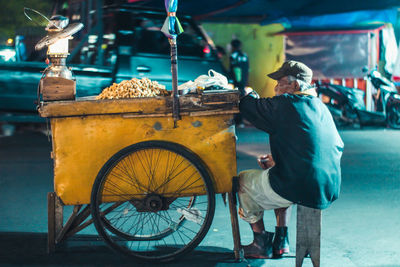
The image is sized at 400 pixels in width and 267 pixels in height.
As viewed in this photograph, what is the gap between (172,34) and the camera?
377 centimetres

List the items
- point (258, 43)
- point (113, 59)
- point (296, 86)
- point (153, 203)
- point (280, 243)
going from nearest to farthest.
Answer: point (296, 86), point (153, 203), point (280, 243), point (113, 59), point (258, 43)

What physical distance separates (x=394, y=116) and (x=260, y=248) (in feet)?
29.9

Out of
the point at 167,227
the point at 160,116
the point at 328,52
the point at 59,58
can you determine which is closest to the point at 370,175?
the point at 167,227

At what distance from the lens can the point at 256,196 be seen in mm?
3844

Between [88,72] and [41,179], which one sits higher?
[88,72]

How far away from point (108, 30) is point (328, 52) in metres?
7.07

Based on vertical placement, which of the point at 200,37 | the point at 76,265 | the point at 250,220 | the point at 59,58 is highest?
the point at 200,37

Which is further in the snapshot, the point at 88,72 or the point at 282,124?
the point at 88,72

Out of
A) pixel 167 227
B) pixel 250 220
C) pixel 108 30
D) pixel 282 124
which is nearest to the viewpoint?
pixel 282 124

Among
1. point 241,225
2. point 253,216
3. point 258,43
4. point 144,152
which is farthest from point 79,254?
point 258,43

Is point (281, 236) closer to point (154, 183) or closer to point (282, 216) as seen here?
point (282, 216)

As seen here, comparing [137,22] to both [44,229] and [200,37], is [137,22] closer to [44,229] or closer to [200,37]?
[200,37]

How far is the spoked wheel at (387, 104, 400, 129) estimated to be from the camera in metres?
12.0

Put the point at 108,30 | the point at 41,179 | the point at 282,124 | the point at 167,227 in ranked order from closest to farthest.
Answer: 1. the point at 282,124
2. the point at 167,227
3. the point at 41,179
4. the point at 108,30
